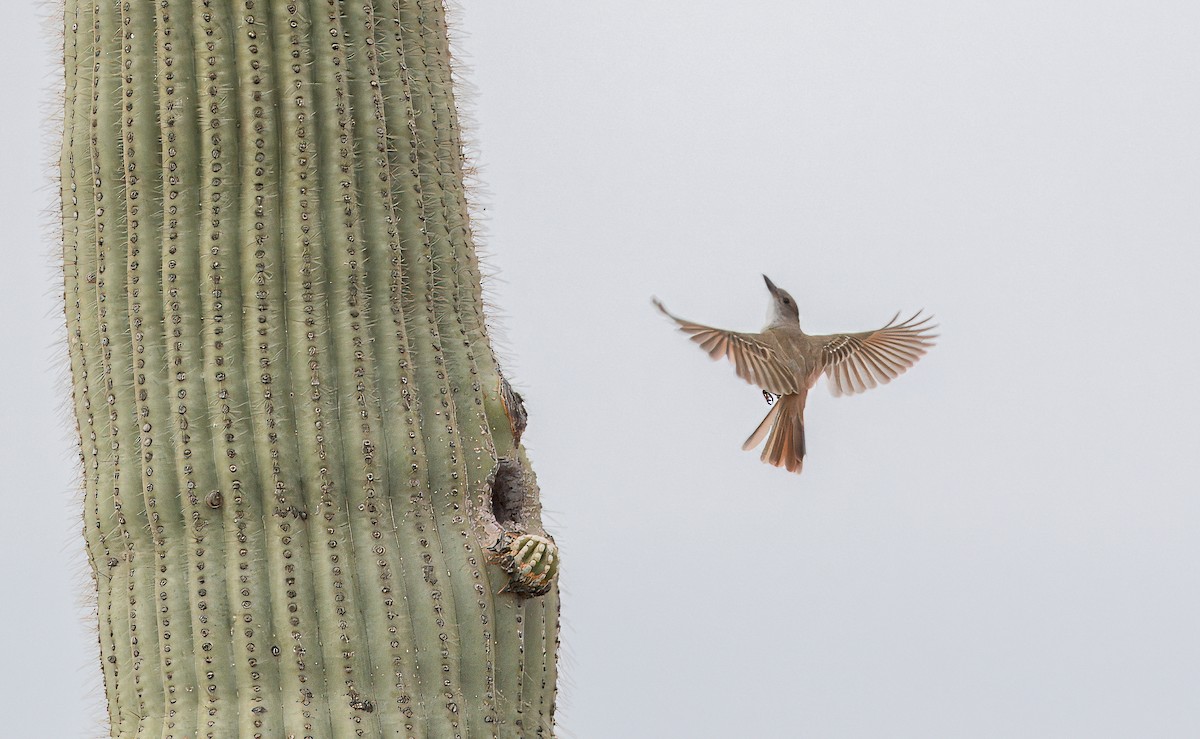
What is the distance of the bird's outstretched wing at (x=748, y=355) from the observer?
468 cm

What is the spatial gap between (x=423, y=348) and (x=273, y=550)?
59cm

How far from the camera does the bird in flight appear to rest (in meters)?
4.89

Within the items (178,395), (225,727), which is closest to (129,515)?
(178,395)

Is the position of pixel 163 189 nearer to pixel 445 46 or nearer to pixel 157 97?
pixel 157 97

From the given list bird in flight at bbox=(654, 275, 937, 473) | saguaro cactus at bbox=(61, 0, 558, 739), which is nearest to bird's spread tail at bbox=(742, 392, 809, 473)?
bird in flight at bbox=(654, 275, 937, 473)

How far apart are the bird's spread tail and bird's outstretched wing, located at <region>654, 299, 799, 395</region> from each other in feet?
0.71

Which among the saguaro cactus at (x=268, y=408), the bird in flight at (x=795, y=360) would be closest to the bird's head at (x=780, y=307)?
the bird in flight at (x=795, y=360)

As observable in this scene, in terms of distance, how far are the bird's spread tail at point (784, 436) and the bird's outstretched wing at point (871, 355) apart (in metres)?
0.20

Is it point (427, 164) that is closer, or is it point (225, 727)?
→ point (225, 727)

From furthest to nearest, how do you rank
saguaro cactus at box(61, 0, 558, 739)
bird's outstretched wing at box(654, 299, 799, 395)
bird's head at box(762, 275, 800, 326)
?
Result: bird's head at box(762, 275, 800, 326) < bird's outstretched wing at box(654, 299, 799, 395) < saguaro cactus at box(61, 0, 558, 739)

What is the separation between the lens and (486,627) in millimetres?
3660

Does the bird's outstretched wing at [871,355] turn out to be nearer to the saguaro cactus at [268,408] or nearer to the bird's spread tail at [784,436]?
the bird's spread tail at [784,436]

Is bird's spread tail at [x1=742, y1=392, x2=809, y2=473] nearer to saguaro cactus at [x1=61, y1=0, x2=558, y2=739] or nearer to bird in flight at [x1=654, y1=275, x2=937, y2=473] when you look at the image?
bird in flight at [x1=654, y1=275, x2=937, y2=473]

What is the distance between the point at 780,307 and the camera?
5.13m
